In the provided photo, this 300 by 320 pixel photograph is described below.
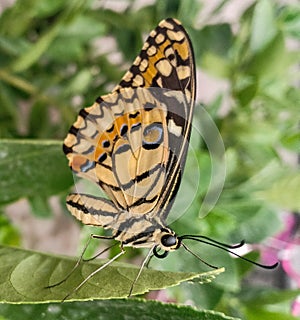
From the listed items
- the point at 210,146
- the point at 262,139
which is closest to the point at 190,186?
the point at 210,146

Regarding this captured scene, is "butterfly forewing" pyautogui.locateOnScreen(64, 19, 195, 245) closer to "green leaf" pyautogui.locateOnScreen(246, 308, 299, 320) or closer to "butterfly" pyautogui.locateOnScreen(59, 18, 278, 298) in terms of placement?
"butterfly" pyautogui.locateOnScreen(59, 18, 278, 298)

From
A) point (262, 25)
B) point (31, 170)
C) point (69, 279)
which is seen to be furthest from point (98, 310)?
point (262, 25)

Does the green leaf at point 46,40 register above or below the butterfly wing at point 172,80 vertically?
below

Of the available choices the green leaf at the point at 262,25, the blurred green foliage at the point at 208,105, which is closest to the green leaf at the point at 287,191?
the blurred green foliage at the point at 208,105

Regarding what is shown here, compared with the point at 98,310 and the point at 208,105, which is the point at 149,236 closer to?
the point at 98,310

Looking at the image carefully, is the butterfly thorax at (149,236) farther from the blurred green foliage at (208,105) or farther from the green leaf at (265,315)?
the green leaf at (265,315)

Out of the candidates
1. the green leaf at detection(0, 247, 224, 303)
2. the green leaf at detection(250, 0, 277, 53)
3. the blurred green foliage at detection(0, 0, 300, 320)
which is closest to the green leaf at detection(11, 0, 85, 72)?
the blurred green foliage at detection(0, 0, 300, 320)
